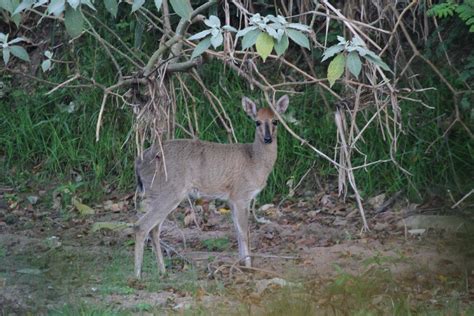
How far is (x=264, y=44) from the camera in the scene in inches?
212

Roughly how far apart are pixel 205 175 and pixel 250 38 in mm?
3348

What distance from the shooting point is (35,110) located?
1147cm

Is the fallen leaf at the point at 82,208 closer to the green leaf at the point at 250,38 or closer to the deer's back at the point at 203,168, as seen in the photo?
the deer's back at the point at 203,168

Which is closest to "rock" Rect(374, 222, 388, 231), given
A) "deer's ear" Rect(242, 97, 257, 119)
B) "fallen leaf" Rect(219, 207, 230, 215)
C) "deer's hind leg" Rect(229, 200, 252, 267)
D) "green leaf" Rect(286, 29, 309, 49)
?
"deer's hind leg" Rect(229, 200, 252, 267)

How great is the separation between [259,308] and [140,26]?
4289 millimetres

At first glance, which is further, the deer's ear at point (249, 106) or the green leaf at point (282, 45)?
the deer's ear at point (249, 106)

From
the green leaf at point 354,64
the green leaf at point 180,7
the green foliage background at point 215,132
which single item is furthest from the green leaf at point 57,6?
the green foliage background at point 215,132

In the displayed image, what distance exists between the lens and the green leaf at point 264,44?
17.6 feet

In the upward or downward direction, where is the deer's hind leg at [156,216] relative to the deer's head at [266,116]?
downward

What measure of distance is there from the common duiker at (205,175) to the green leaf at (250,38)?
2641 mm

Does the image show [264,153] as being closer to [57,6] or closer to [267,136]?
[267,136]

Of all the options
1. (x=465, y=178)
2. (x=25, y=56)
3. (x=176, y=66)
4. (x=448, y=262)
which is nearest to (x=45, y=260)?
(x=176, y=66)

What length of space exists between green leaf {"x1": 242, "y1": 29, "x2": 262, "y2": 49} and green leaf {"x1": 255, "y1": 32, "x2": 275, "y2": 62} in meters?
0.03

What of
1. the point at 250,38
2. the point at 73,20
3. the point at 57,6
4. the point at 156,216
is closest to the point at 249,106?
the point at 156,216
